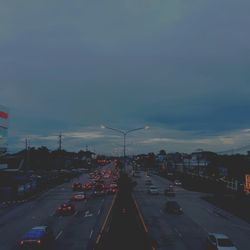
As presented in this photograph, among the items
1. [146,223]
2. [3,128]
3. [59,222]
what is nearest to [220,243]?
[146,223]

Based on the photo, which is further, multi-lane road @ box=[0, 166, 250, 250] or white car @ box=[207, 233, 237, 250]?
multi-lane road @ box=[0, 166, 250, 250]

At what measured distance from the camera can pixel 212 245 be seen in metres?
22.3

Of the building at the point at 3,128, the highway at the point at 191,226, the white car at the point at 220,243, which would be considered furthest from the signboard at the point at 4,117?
the white car at the point at 220,243

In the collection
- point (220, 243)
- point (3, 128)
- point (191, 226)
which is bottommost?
point (191, 226)

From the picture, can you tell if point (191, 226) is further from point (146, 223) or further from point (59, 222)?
point (59, 222)

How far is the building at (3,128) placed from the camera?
77.6 metres

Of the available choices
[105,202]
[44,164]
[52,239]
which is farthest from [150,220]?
[44,164]

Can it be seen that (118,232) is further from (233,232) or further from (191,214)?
(191,214)

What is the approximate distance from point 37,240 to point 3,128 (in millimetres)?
59259

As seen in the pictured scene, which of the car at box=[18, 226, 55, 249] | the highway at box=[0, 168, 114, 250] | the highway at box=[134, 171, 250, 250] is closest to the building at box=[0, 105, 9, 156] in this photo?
the highway at box=[0, 168, 114, 250]

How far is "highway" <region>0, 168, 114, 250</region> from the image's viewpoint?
25812mm

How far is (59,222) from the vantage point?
3484 cm

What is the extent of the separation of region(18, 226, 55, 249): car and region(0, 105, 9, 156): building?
56069 mm

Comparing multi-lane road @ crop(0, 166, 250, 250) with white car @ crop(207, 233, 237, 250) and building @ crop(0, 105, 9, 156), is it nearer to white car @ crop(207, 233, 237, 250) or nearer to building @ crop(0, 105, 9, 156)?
white car @ crop(207, 233, 237, 250)
